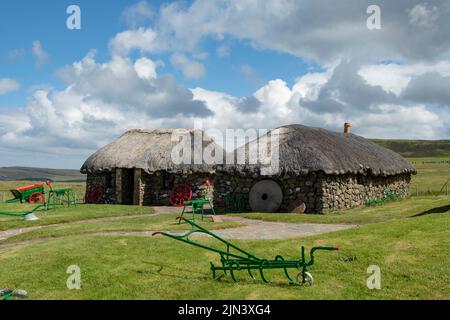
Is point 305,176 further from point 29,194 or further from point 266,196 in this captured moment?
point 29,194

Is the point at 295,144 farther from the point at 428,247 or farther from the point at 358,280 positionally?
the point at 358,280

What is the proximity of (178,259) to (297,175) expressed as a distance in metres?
12.2

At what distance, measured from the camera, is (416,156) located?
391 ft

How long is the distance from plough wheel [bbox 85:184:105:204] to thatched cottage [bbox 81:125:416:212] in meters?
0.11

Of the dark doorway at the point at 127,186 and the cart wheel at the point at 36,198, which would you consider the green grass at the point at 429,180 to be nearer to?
the dark doorway at the point at 127,186

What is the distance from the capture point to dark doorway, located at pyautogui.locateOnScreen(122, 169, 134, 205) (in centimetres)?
3053

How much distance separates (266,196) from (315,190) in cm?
263

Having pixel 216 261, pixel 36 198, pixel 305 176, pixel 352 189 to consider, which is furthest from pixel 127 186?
pixel 216 261

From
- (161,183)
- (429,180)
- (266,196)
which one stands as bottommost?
(266,196)

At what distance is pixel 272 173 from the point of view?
2223 cm

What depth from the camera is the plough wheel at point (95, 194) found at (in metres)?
31.0

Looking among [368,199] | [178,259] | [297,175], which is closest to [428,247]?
[178,259]

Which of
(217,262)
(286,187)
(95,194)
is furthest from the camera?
(95,194)

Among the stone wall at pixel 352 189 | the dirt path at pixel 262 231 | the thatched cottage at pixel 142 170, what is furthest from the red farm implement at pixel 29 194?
the stone wall at pixel 352 189
